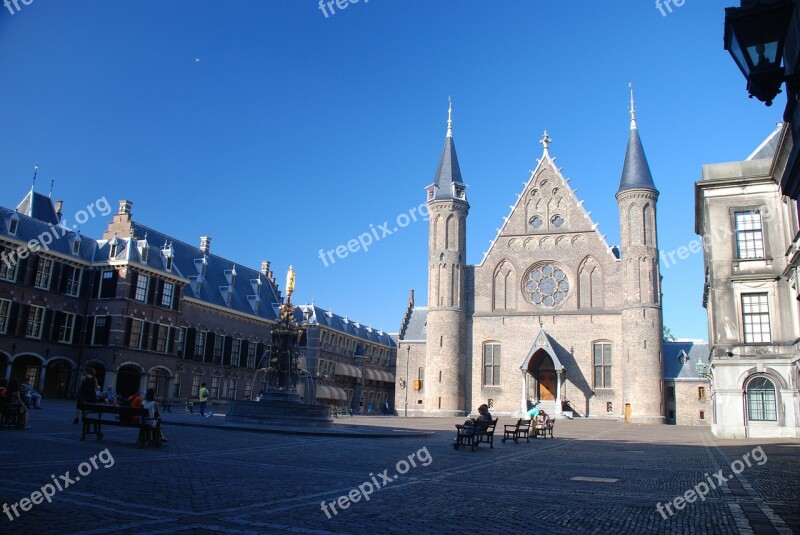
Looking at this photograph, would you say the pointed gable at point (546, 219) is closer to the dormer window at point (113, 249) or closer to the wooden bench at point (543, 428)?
the wooden bench at point (543, 428)

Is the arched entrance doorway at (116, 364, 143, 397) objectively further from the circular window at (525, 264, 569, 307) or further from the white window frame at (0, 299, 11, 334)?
the circular window at (525, 264, 569, 307)

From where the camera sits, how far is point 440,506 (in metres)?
8.80

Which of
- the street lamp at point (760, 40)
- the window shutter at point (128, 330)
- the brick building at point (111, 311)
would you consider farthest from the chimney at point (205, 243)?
the street lamp at point (760, 40)

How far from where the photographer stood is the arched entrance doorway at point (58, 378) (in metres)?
41.5

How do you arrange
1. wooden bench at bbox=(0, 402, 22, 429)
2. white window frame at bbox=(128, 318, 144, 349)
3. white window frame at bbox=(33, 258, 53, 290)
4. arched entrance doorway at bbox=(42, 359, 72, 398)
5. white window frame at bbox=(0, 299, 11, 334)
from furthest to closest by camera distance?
white window frame at bbox=(128, 318, 144, 349)
arched entrance doorway at bbox=(42, 359, 72, 398)
white window frame at bbox=(33, 258, 53, 290)
white window frame at bbox=(0, 299, 11, 334)
wooden bench at bbox=(0, 402, 22, 429)

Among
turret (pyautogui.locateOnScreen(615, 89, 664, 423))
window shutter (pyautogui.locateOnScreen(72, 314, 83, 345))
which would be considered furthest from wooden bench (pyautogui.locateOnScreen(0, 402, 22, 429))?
turret (pyautogui.locateOnScreen(615, 89, 664, 423))

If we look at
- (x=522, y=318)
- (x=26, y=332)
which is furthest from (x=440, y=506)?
(x=522, y=318)

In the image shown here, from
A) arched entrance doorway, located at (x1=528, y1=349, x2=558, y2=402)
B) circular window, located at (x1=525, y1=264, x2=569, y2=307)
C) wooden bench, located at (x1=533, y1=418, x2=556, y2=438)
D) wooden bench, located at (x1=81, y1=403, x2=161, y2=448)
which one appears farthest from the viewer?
circular window, located at (x1=525, y1=264, x2=569, y2=307)

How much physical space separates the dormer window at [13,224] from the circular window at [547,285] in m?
35.5

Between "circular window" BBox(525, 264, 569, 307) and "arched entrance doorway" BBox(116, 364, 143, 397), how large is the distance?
29344mm

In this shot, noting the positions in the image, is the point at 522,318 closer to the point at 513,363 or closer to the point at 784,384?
the point at 513,363

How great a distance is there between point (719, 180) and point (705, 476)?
18.8 meters

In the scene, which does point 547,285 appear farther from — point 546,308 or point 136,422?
point 136,422

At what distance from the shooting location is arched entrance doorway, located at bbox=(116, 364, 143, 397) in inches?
1694
